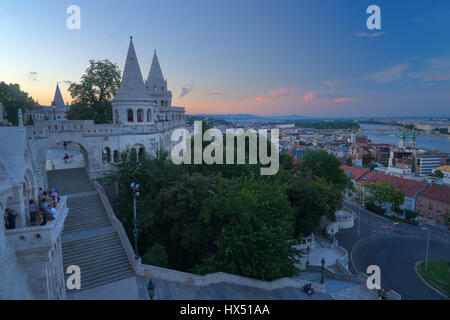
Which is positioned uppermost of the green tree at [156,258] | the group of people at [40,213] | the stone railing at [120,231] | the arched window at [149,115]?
the arched window at [149,115]

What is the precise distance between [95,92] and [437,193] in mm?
53229

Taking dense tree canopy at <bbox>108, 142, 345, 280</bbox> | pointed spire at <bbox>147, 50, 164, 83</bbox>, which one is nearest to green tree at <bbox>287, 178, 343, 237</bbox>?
dense tree canopy at <bbox>108, 142, 345, 280</bbox>

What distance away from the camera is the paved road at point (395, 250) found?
80.4 feet

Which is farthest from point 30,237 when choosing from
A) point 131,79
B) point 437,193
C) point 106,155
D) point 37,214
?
point 437,193

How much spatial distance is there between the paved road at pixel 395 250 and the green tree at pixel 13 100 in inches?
1371

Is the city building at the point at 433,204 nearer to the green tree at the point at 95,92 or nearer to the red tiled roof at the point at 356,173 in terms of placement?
the red tiled roof at the point at 356,173

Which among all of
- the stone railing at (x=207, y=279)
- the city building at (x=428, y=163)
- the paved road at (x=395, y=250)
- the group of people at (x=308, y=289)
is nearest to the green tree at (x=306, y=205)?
the paved road at (x=395, y=250)

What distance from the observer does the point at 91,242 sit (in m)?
16.3

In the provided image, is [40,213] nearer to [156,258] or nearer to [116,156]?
[156,258]

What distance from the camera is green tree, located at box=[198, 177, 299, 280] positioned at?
15.5m

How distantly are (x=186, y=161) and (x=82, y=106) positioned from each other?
14.7 meters

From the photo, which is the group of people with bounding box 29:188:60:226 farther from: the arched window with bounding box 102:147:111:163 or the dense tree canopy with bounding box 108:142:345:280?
the arched window with bounding box 102:147:111:163
